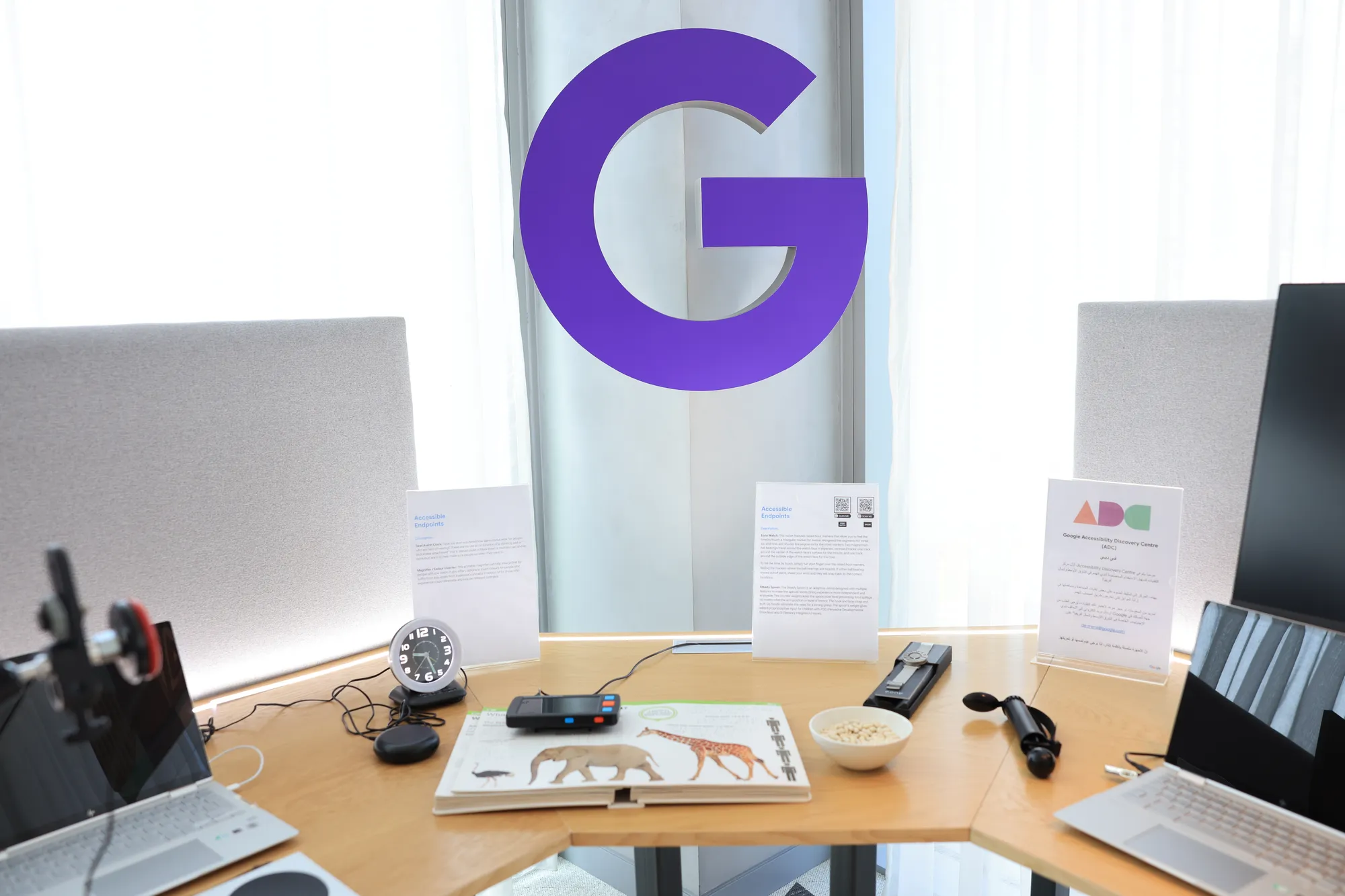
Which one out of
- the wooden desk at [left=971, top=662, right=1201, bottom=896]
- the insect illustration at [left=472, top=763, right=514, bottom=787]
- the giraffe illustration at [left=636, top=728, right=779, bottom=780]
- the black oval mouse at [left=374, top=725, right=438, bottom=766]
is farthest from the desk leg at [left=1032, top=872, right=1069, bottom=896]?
the black oval mouse at [left=374, top=725, right=438, bottom=766]

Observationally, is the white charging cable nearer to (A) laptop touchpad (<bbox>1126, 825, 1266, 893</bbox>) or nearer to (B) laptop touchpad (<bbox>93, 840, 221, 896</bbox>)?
(B) laptop touchpad (<bbox>93, 840, 221, 896</bbox>)

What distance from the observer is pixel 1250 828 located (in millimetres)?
1001

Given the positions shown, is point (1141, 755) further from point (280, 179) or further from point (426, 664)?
point (280, 179)

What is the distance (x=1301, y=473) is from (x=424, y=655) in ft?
3.93

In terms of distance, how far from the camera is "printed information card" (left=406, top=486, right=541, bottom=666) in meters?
1.53

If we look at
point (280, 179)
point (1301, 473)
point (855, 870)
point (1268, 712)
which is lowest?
point (855, 870)

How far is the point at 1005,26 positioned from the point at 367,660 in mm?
1766

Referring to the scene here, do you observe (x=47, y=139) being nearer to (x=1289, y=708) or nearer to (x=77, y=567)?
(x=77, y=567)

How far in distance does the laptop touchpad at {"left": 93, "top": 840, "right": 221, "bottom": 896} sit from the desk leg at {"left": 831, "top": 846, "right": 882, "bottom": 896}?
0.84 m

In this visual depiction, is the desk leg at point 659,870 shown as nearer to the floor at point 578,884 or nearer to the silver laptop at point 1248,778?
the silver laptop at point 1248,778

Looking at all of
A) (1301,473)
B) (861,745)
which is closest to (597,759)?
(861,745)

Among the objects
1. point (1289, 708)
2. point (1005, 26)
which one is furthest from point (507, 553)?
point (1005, 26)

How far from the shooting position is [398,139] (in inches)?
85.2

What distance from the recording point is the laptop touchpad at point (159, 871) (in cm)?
98
